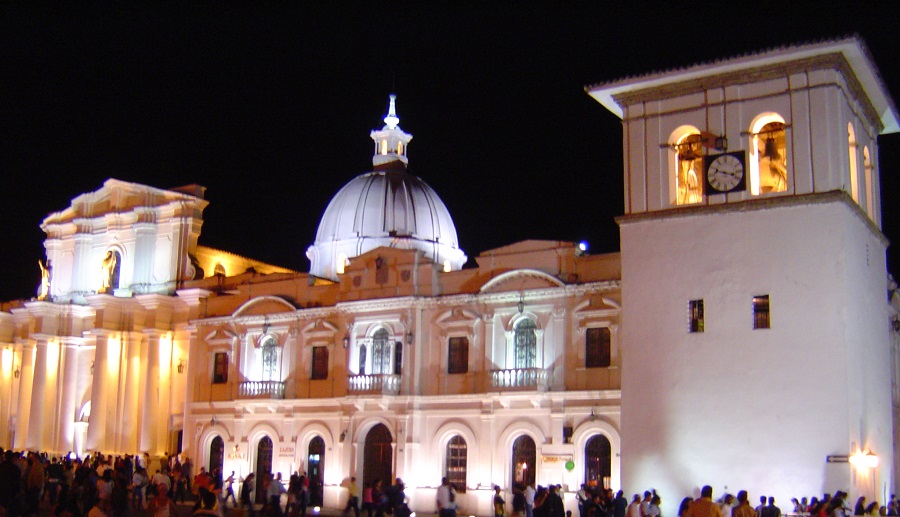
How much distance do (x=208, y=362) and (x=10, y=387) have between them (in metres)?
18.4

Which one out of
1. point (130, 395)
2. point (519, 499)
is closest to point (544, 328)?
point (519, 499)

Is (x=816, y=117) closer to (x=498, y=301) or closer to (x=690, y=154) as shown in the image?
(x=690, y=154)

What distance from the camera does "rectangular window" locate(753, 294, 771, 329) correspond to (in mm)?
28047

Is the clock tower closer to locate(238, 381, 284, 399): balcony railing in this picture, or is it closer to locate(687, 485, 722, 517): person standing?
locate(687, 485, 722, 517): person standing

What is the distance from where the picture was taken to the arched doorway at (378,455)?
3894 centimetres

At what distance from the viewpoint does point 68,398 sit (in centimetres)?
5219

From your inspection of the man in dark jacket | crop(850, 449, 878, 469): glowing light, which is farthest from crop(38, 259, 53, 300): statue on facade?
crop(850, 449, 878, 469): glowing light

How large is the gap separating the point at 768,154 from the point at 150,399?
99.3 ft

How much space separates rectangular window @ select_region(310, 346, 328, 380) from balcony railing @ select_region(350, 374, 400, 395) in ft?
8.97

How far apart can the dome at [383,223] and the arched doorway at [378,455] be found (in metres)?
12.3

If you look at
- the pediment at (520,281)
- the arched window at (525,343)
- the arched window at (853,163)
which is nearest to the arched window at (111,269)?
the pediment at (520,281)

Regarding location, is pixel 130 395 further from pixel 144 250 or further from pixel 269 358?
pixel 269 358

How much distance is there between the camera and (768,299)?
28062 millimetres

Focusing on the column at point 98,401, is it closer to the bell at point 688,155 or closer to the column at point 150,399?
the column at point 150,399
